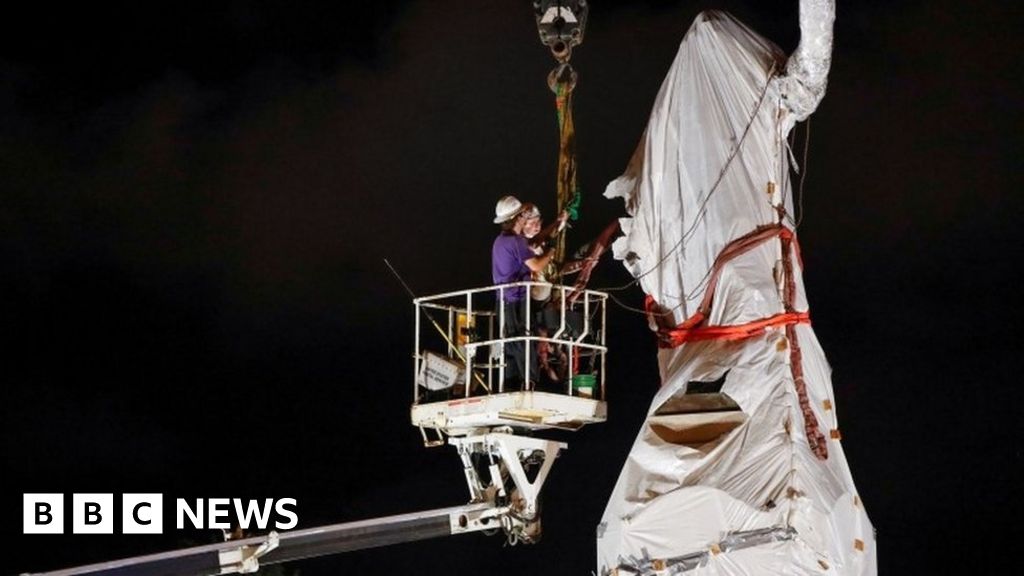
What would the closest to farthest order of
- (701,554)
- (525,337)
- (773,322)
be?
(701,554) < (773,322) < (525,337)

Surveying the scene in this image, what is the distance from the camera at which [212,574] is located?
677 inches

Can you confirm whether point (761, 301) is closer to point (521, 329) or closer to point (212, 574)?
point (521, 329)

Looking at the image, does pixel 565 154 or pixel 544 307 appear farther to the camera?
pixel 565 154

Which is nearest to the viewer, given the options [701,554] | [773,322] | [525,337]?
[701,554]

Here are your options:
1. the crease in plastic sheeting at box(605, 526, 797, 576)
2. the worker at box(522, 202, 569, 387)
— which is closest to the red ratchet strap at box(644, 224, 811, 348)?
the worker at box(522, 202, 569, 387)

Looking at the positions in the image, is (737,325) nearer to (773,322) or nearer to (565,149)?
(773,322)

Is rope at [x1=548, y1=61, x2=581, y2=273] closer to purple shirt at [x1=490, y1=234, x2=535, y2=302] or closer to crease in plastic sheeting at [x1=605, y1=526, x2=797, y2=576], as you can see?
purple shirt at [x1=490, y1=234, x2=535, y2=302]

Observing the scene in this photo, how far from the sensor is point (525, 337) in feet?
59.4

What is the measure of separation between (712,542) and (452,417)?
3.37 meters

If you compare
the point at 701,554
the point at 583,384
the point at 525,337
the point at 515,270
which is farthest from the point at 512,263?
the point at 701,554

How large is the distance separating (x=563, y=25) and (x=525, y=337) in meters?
3.43

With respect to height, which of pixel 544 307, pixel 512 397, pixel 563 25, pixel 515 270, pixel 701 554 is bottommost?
pixel 701 554

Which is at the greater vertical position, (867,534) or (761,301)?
(761,301)

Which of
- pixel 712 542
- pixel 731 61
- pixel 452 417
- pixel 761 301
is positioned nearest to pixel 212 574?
pixel 452 417
